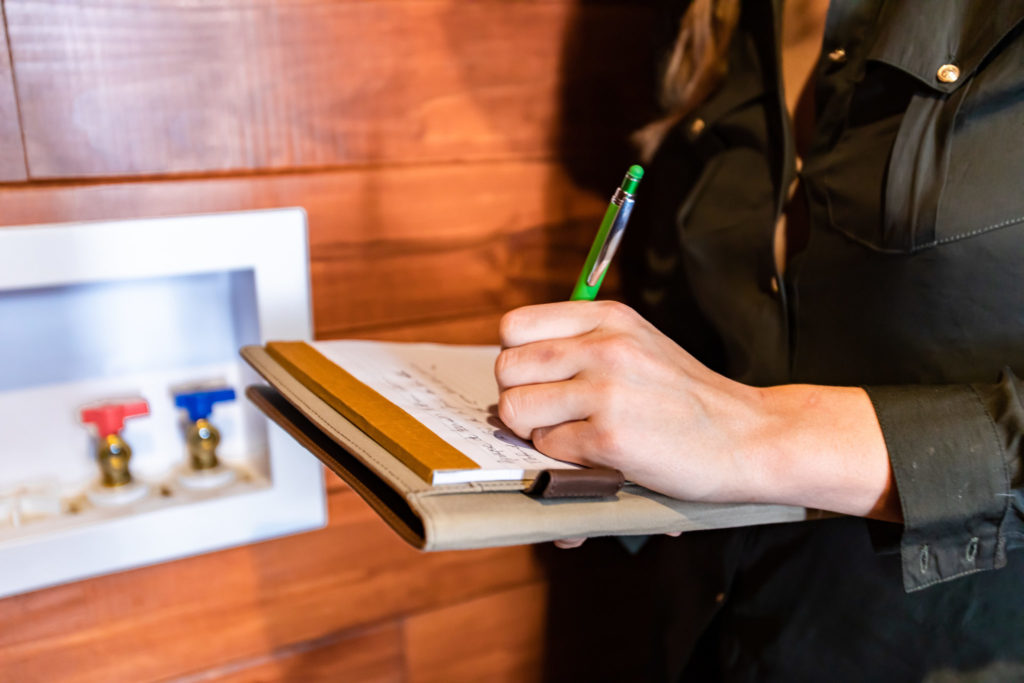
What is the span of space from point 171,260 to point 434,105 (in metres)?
0.29

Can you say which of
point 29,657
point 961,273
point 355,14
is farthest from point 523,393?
point 29,657

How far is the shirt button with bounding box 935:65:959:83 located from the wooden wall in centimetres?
40

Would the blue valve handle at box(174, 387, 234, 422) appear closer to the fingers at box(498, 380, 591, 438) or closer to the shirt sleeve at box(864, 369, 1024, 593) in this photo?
the fingers at box(498, 380, 591, 438)

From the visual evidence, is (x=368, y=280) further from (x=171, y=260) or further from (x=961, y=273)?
(x=961, y=273)

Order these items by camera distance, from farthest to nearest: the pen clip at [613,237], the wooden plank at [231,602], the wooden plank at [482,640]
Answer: the wooden plank at [482,640]
the wooden plank at [231,602]
the pen clip at [613,237]

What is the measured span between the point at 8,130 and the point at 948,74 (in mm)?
712

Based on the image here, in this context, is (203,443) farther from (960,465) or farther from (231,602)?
(960,465)

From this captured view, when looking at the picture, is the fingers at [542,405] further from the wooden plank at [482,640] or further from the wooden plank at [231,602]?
the wooden plank at [482,640]

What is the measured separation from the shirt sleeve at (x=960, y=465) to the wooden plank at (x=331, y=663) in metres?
0.59

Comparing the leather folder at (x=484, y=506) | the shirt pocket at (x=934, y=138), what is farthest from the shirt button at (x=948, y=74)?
the leather folder at (x=484, y=506)

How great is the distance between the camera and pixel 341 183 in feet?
2.55

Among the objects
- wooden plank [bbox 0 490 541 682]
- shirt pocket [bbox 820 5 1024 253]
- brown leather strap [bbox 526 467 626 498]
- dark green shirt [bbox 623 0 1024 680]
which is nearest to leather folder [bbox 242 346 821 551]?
brown leather strap [bbox 526 467 626 498]

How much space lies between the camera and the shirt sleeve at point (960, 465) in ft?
1.66

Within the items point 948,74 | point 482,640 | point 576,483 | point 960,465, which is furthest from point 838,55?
point 482,640
